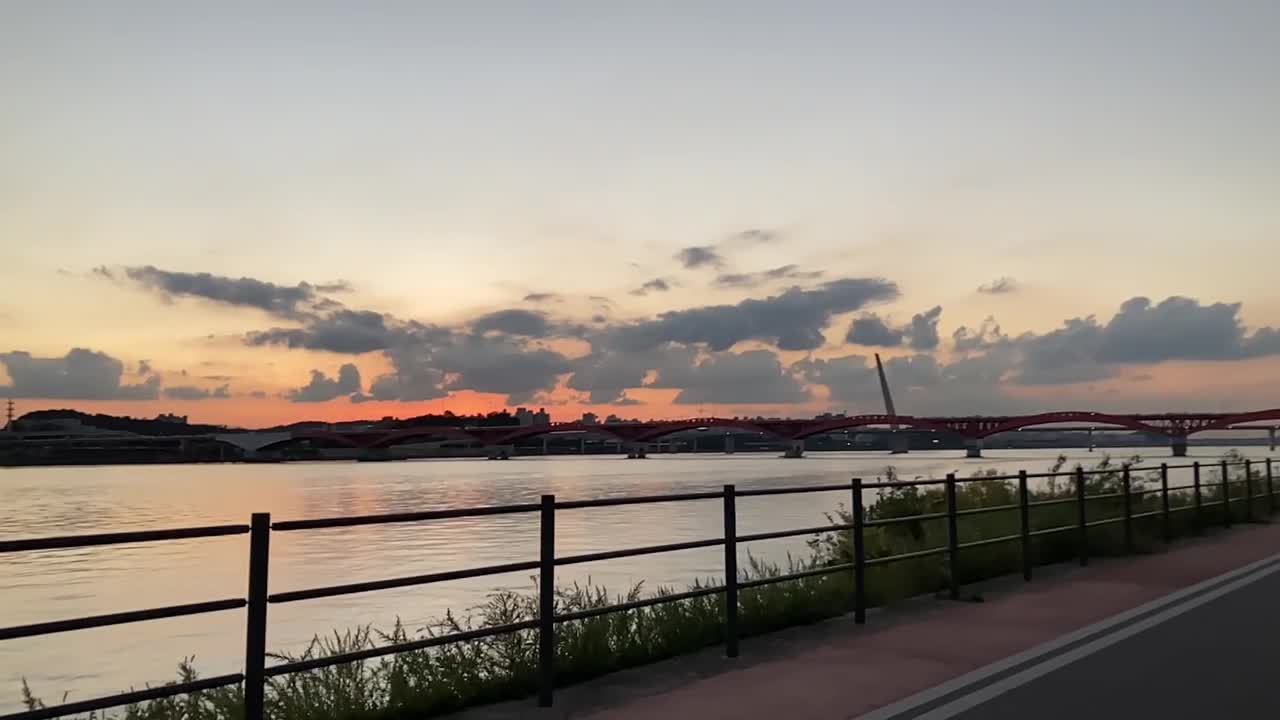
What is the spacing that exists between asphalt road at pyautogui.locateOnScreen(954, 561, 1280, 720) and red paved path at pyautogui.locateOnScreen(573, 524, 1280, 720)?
27.6 inches

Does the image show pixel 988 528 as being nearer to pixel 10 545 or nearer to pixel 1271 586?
pixel 1271 586

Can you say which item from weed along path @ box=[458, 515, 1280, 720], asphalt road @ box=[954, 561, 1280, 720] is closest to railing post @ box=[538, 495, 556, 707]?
weed along path @ box=[458, 515, 1280, 720]

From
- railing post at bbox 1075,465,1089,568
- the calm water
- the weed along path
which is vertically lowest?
the calm water

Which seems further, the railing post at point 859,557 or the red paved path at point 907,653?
the railing post at point 859,557

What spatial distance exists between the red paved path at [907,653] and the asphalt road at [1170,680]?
0.70 metres

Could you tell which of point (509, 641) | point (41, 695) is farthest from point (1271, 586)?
point (41, 695)

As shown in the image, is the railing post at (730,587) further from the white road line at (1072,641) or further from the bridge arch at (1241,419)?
the bridge arch at (1241,419)

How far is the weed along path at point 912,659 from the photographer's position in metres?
7.81

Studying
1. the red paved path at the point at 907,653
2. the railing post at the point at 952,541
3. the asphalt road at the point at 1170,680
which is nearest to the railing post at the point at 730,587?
the red paved path at the point at 907,653

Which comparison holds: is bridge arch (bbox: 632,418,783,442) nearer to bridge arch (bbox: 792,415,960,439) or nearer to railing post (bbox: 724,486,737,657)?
bridge arch (bbox: 792,415,960,439)

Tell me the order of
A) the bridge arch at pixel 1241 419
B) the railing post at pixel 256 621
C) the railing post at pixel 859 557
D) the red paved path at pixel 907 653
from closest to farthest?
the railing post at pixel 256 621, the red paved path at pixel 907 653, the railing post at pixel 859 557, the bridge arch at pixel 1241 419

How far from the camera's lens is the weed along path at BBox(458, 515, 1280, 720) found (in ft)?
25.6

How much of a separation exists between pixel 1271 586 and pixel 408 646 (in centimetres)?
1160

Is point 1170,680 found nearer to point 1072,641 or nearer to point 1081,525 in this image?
point 1072,641
